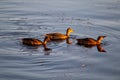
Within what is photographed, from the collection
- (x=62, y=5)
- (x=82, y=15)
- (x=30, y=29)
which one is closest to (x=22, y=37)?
(x=30, y=29)

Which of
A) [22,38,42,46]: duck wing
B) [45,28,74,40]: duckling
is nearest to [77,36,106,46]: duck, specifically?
[45,28,74,40]: duckling

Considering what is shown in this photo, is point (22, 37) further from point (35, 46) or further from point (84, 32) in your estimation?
point (84, 32)

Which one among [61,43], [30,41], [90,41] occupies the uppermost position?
[30,41]

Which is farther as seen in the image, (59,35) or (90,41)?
(59,35)

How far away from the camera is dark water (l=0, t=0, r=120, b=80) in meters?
12.0

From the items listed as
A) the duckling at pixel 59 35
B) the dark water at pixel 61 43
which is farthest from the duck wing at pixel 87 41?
the duckling at pixel 59 35

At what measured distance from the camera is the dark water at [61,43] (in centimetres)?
1195

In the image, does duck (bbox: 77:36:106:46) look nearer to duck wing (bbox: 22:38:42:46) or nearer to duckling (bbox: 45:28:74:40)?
duckling (bbox: 45:28:74:40)

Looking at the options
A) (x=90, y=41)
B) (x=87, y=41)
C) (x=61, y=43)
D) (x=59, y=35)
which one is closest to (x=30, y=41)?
(x=61, y=43)

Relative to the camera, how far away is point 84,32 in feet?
56.6

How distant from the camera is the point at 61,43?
1603 cm

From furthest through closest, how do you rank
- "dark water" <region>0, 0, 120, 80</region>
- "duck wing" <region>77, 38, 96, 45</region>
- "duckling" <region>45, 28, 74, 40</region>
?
"duckling" <region>45, 28, 74, 40</region>
"duck wing" <region>77, 38, 96, 45</region>
"dark water" <region>0, 0, 120, 80</region>

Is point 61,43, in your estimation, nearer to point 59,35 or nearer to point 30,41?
point 59,35

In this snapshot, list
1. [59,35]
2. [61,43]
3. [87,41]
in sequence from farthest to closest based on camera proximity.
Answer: [59,35]
[61,43]
[87,41]
